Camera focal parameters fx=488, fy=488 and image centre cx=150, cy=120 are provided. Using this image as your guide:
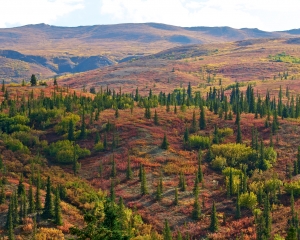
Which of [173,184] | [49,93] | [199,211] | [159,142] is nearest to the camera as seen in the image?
[199,211]

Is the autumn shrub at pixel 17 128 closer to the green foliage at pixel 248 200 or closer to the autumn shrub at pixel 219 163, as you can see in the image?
the autumn shrub at pixel 219 163

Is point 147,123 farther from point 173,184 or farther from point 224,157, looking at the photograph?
point 173,184

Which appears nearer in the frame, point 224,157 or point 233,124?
point 224,157

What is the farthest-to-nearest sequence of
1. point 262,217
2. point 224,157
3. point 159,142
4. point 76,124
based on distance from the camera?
point 76,124, point 159,142, point 224,157, point 262,217

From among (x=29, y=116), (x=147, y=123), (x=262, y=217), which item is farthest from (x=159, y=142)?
(x=262, y=217)

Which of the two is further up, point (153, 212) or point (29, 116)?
point (29, 116)

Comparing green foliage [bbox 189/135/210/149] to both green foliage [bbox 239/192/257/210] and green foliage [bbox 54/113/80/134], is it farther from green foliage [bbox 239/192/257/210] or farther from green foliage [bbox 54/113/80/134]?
green foliage [bbox 239/192/257/210]
